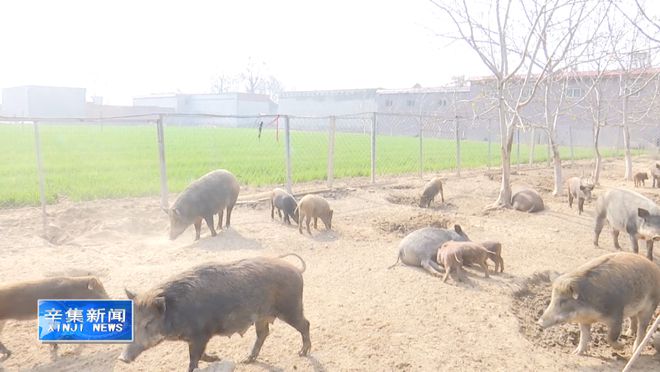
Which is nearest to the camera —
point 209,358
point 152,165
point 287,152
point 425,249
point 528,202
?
point 209,358

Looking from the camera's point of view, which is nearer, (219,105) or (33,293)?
(33,293)

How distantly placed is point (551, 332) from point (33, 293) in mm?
4931

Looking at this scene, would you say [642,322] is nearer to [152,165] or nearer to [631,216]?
[631,216]

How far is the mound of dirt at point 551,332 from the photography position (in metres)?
4.56

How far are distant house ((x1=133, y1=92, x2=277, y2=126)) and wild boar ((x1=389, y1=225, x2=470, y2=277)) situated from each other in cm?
5452

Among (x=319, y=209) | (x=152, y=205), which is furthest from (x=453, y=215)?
(x=152, y=205)

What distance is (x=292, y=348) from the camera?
434 cm

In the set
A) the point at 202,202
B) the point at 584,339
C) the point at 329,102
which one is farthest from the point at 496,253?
the point at 329,102

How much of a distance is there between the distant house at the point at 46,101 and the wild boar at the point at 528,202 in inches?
2089

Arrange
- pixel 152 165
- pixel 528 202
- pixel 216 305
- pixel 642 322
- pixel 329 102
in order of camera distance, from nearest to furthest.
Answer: pixel 216 305 → pixel 642 322 → pixel 528 202 → pixel 152 165 → pixel 329 102

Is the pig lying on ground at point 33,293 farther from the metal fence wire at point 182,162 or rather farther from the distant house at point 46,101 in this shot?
the distant house at point 46,101

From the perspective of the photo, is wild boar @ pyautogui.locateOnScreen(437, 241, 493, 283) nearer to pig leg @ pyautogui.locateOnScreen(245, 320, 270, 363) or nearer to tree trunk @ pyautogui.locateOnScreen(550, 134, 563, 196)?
pig leg @ pyautogui.locateOnScreen(245, 320, 270, 363)

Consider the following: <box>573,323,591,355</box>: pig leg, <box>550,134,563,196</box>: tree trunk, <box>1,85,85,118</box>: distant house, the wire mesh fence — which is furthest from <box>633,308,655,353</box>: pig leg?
<box>1,85,85,118</box>: distant house

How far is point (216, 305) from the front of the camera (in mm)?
3564
